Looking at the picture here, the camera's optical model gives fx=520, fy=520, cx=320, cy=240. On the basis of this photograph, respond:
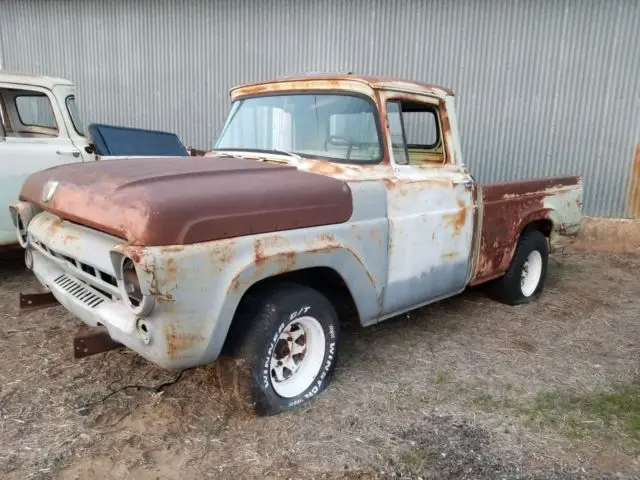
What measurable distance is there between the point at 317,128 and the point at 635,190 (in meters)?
6.43

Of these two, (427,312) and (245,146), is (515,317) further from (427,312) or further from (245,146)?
(245,146)

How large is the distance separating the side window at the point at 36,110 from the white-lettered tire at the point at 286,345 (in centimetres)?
403

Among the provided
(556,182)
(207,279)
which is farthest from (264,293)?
(556,182)

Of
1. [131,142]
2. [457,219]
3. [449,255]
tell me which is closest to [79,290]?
[449,255]

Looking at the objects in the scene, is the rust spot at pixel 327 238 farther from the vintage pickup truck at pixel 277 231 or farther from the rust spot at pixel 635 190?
the rust spot at pixel 635 190

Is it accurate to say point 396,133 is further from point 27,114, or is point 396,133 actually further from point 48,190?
point 27,114

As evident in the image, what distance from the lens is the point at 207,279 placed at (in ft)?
8.09

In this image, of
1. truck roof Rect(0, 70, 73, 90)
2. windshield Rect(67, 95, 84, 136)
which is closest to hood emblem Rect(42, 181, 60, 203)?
truck roof Rect(0, 70, 73, 90)

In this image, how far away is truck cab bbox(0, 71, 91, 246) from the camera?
510cm

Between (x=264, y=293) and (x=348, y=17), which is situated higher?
(x=348, y=17)

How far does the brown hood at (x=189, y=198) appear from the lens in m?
2.38

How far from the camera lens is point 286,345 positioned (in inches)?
123

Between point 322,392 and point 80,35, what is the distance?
9073 mm

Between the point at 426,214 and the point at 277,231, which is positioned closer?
the point at 277,231
